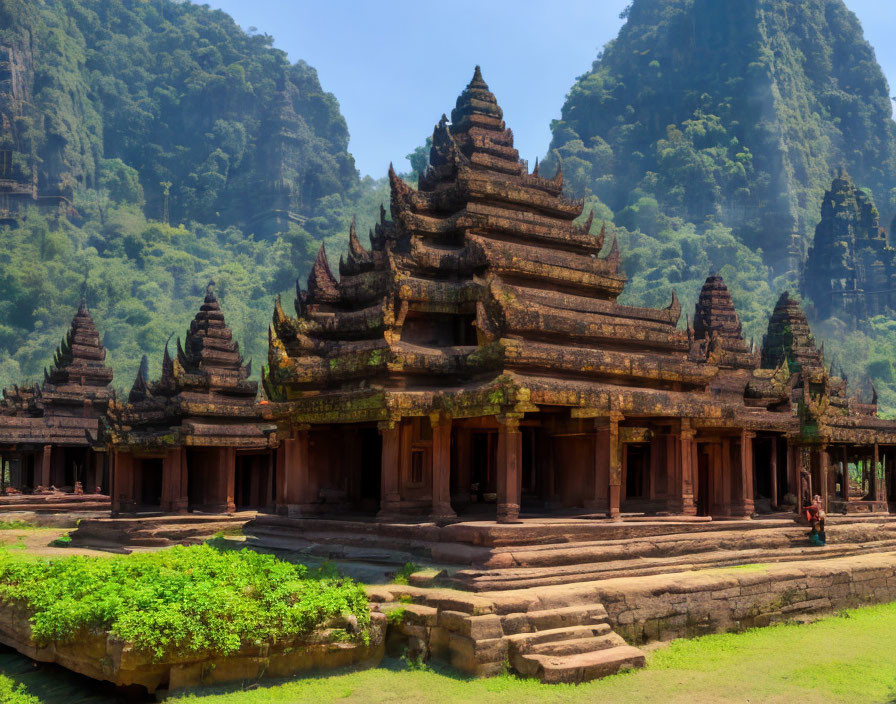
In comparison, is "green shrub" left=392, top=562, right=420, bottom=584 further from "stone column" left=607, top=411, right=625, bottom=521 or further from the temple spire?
the temple spire

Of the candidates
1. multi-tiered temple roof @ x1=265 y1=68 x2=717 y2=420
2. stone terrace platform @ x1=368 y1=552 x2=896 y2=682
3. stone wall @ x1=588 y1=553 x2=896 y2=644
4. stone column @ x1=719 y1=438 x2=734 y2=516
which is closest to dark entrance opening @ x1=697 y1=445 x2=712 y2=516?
stone column @ x1=719 y1=438 x2=734 y2=516

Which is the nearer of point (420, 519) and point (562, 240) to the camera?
point (420, 519)

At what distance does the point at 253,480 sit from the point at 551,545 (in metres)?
16.3

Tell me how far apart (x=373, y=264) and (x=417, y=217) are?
152 centimetres

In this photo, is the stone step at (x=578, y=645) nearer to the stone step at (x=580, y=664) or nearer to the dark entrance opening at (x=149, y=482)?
the stone step at (x=580, y=664)

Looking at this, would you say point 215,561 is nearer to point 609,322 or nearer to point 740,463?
point 609,322

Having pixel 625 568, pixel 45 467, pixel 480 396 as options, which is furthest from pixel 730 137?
pixel 625 568

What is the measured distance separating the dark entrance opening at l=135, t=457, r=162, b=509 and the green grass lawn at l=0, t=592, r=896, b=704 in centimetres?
1513

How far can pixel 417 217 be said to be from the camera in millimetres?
19531

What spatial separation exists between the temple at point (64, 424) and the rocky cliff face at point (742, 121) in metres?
98.1

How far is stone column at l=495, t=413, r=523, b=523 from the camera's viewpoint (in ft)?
48.1

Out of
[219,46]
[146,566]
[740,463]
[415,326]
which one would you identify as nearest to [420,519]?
[415,326]

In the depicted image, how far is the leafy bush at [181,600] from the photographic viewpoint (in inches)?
388

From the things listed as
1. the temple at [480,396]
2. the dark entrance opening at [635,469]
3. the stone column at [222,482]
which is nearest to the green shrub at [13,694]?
the temple at [480,396]
